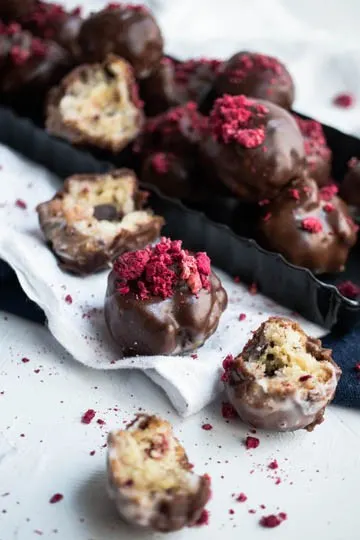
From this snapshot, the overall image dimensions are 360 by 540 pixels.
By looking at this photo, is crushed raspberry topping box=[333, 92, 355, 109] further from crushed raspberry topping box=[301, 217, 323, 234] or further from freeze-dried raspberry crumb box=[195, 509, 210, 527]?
freeze-dried raspberry crumb box=[195, 509, 210, 527]

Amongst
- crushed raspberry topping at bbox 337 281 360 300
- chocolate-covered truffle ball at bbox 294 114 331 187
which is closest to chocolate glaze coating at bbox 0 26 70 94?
chocolate-covered truffle ball at bbox 294 114 331 187

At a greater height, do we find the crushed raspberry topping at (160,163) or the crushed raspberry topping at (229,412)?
the crushed raspberry topping at (160,163)

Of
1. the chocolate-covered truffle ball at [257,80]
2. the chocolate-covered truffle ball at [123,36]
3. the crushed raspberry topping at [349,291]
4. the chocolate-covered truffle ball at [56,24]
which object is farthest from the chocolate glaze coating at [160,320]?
the chocolate-covered truffle ball at [56,24]

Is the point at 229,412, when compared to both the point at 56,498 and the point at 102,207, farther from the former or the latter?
the point at 102,207

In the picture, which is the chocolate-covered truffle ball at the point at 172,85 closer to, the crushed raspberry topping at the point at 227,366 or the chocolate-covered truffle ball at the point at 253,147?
the chocolate-covered truffle ball at the point at 253,147

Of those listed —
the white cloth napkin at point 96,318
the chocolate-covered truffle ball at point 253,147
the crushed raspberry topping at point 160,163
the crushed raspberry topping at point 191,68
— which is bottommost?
the white cloth napkin at point 96,318

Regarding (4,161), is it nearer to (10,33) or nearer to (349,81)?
(10,33)

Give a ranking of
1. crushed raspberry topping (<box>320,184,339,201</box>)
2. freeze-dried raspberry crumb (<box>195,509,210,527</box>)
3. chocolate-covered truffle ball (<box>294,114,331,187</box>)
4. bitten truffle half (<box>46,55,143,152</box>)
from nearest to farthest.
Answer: freeze-dried raspberry crumb (<box>195,509,210,527</box>), crushed raspberry topping (<box>320,184,339,201</box>), chocolate-covered truffle ball (<box>294,114,331,187</box>), bitten truffle half (<box>46,55,143,152</box>)
